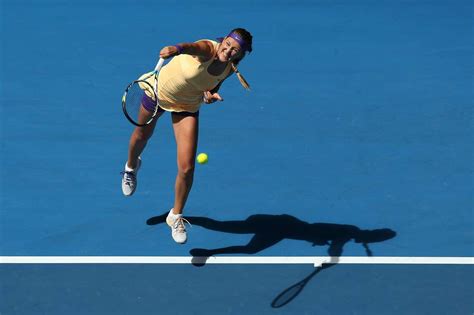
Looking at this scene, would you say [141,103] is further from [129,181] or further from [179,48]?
[179,48]

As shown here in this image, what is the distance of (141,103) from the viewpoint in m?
8.65

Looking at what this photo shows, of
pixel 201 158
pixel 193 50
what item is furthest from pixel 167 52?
pixel 201 158

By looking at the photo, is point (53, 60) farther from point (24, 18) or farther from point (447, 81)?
point (447, 81)

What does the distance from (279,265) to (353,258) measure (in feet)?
2.41

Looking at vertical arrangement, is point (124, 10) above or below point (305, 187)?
above

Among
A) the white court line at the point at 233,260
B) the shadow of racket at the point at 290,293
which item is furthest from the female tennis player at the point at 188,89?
the shadow of racket at the point at 290,293

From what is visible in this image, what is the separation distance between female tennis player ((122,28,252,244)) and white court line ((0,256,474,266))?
0.92 ft

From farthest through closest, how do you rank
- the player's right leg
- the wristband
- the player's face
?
the player's right leg → the player's face → the wristband

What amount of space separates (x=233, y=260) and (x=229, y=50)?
2054mm

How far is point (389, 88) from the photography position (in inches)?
457

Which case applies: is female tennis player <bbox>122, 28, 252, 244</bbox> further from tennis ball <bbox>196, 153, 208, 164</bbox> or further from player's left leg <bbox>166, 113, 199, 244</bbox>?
tennis ball <bbox>196, 153, 208, 164</bbox>

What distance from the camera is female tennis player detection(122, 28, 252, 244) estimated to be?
780cm

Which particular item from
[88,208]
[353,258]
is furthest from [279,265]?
[88,208]

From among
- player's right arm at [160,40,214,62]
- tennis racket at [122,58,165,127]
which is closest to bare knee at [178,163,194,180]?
tennis racket at [122,58,165,127]
